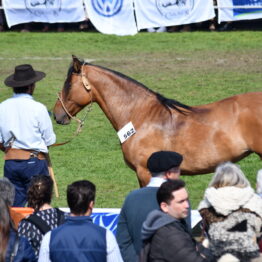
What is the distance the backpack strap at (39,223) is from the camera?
6837 mm

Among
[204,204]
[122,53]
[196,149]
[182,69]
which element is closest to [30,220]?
[204,204]

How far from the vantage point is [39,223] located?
686 centimetres

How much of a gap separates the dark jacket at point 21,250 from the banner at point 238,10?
58.9ft

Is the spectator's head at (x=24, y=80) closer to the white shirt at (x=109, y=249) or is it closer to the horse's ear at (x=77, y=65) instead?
the horse's ear at (x=77, y=65)

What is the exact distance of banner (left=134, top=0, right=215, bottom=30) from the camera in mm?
23375

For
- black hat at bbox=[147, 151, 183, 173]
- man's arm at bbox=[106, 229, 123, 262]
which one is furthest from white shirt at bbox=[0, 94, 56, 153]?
man's arm at bbox=[106, 229, 123, 262]

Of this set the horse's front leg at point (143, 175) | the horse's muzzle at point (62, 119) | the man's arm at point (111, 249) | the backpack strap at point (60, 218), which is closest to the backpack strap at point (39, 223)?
the backpack strap at point (60, 218)

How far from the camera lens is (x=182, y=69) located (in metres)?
20.0

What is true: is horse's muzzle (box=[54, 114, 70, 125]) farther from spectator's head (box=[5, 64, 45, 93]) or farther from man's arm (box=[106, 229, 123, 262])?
man's arm (box=[106, 229, 123, 262])

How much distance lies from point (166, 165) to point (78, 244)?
3.44 ft

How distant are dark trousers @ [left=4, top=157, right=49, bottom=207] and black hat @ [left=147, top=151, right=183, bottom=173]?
8.96 ft

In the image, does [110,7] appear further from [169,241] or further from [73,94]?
[169,241]

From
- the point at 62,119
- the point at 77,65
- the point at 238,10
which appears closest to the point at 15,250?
the point at 77,65

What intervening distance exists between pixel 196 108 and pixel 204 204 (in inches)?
166
